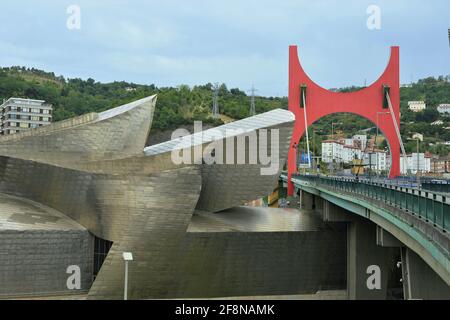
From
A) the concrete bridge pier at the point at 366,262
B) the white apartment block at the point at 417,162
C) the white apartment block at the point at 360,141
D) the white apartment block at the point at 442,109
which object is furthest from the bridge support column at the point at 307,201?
the white apartment block at the point at 442,109

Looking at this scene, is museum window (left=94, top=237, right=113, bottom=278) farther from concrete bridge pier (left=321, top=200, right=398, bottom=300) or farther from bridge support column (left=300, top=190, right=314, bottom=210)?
bridge support column (left=300, top=190, right=314, bottom=210)

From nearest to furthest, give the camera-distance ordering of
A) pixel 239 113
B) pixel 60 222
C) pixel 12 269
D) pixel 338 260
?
pixel 12 269 < pixel 60 222 < pixel 338 260 < pixel 239 113

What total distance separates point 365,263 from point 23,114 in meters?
73.8

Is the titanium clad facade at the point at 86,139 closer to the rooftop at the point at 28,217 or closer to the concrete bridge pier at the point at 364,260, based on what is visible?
the rooftop at the point at 28,217

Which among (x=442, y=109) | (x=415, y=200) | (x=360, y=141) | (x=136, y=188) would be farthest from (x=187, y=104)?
(x=415, y=200)

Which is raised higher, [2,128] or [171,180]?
[2,128]

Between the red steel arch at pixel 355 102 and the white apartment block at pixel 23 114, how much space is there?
178ft

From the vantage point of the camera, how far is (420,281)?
44.3 ft

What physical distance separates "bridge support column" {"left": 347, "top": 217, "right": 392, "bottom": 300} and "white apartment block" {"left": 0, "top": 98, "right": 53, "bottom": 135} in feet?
231

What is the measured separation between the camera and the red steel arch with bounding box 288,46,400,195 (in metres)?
43.5

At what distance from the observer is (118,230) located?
2170 centimetres
